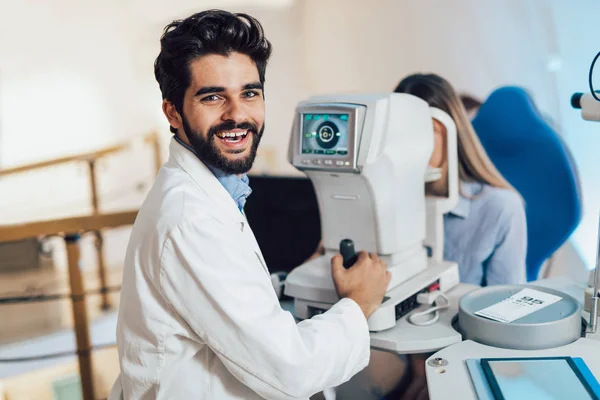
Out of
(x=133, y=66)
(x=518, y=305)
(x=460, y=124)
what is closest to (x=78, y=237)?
(x=460, y=124)

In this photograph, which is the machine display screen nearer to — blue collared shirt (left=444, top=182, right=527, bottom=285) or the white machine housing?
the white machine housing

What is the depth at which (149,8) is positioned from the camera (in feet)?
11.9

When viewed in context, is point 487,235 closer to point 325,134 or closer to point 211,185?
point 325,134

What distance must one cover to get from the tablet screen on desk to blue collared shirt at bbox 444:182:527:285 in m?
0.92

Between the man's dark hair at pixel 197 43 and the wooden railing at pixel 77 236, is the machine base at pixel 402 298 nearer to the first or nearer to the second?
the man's dark hair at pixel 197 43

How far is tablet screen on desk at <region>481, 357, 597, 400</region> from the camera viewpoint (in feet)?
3.45

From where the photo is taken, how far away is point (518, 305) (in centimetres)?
134

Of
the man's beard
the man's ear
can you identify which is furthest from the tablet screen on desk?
the man's ear

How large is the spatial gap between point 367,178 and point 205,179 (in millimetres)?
398

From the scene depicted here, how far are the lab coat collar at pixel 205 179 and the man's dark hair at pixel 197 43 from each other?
0.29 ft

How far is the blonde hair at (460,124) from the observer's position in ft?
6.94

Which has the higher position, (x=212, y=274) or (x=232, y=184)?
(x=232, y=184)

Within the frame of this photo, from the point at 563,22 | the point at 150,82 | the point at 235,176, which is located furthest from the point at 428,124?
the point at 150,82

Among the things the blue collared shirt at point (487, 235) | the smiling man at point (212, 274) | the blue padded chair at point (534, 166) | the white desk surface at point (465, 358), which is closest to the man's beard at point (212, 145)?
the smiling man at point (212, 274)
